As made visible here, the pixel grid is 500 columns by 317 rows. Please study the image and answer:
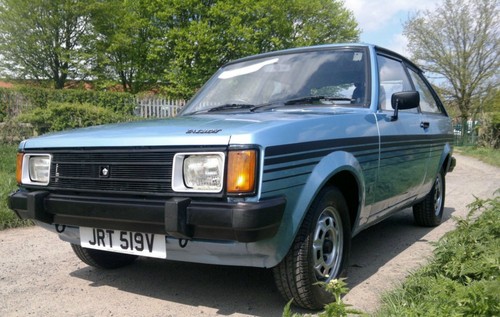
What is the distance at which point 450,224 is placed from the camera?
215 inches

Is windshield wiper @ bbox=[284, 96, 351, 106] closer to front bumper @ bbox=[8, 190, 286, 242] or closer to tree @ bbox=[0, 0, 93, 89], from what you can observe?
front bumper @ bbox=[8, 190, 286, 242]

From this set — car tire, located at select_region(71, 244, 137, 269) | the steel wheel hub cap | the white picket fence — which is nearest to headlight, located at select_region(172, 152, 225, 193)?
the steel wheel hub cap

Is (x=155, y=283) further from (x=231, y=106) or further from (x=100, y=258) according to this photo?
(x=231, y=106)

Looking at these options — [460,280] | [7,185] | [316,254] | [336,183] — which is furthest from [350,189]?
[7,185]

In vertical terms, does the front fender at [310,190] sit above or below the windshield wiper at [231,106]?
below

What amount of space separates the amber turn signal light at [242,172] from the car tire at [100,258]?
1745 mm

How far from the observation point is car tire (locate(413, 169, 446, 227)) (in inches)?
201

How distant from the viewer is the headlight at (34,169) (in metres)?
2.98

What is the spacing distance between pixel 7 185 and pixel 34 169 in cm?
Answer: 308

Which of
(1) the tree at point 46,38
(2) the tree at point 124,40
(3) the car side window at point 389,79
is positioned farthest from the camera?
(2) the tree at point 124,40

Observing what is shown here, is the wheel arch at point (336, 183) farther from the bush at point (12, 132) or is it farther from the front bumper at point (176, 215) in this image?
the bush at point (12, 132)

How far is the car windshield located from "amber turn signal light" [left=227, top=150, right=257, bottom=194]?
1166mm

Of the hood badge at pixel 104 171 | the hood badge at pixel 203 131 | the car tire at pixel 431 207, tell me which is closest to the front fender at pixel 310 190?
the hood badge at pixel 203 131

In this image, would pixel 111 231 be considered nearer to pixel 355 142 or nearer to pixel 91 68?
pixel 355 142
